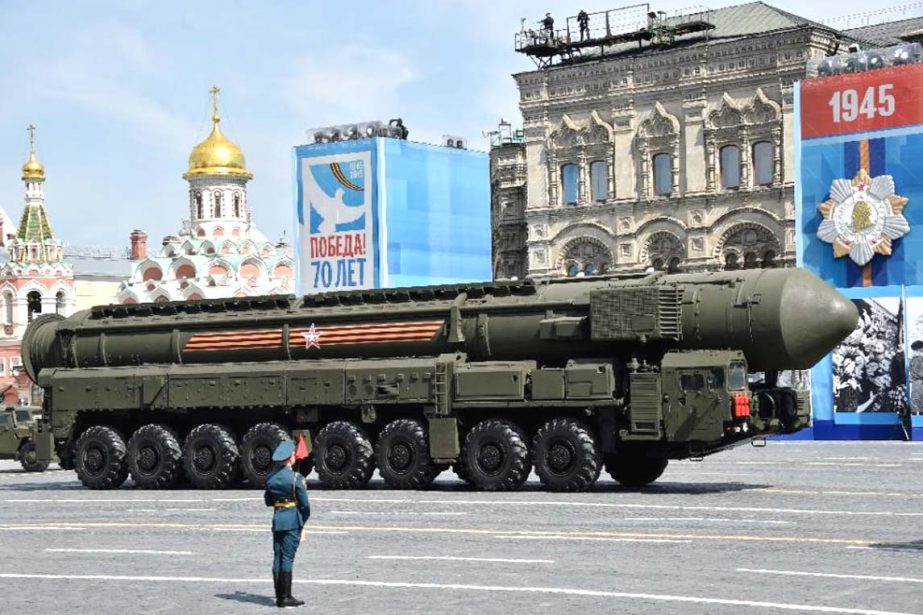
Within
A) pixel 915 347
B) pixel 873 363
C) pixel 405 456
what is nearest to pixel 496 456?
pixel 405 456

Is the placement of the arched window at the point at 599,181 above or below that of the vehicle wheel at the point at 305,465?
above

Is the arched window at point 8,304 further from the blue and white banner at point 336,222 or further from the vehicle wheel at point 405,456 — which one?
the vehicle wheel at point 405,456

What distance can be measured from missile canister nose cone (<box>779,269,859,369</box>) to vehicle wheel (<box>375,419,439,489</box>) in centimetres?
648

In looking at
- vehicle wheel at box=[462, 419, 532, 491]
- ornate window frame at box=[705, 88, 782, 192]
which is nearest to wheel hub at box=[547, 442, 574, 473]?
vehicle wheel at box=[462, 419, 532, 491]

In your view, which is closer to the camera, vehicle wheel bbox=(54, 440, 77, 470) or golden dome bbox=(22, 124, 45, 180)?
vehicle wheel bbox=(54, 440, 77, 470)

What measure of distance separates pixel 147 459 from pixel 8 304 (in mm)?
93860

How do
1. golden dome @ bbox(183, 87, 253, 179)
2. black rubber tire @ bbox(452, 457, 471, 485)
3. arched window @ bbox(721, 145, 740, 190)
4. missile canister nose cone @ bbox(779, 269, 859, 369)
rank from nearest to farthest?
missile canister nose cone @ bbox(779, 269, 859, 369) < black rubber tire @ bbox(452, 457, 471, 485) < arched window @ bbox(721, 145, 740, 190) < golden dome @ bbox(183, 87, 253, 179)

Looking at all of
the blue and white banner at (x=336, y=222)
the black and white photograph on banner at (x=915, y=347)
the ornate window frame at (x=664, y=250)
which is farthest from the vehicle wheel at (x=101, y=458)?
the ornate window frame at (x=664, y=250)

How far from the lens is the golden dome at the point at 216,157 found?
4707 inches

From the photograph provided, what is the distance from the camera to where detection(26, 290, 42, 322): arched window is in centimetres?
12194

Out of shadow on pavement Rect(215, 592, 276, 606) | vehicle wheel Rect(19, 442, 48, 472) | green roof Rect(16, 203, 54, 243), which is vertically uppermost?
green roof Rect(16, 203, 54, 243)

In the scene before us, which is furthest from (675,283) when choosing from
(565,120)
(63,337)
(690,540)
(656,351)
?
(565,120)

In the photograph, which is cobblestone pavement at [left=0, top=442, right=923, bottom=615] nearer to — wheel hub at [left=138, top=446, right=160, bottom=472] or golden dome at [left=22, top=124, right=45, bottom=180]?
wheel hub at [left=138, top=446, right=160, bottom=472]

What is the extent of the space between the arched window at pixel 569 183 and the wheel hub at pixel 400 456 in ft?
167
